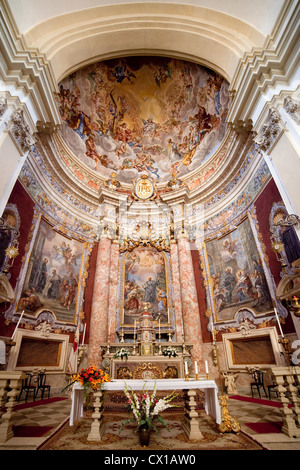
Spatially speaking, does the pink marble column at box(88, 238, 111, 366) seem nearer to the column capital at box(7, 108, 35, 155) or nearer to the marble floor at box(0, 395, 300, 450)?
the marble floor at box(0, 395, 300, 450)

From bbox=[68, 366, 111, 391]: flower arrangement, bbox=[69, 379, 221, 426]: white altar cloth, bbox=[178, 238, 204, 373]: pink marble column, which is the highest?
bbox=[178, 238, 204, 373]: pink marble column

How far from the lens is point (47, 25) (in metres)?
7.05

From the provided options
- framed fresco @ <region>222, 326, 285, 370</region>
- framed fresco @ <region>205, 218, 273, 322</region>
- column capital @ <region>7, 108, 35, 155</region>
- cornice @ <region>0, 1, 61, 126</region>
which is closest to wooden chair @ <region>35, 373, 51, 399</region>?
framed fresco @ <region>222, 326, 285, 370</region>

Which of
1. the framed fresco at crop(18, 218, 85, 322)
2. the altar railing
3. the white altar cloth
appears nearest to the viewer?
the altar railing

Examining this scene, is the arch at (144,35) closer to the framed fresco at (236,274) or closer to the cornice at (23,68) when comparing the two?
the cornice at (23,68)

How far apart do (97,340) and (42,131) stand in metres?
7.93

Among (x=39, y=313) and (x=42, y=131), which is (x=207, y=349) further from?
(x=42, y=131)

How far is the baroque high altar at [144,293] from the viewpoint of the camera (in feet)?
26.5

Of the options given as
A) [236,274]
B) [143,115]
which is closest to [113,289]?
[236,274]

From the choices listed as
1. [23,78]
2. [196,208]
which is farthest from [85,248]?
[23,78]

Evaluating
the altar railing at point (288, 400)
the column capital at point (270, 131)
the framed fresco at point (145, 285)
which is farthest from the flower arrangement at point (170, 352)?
the column capital at point (270, 131)

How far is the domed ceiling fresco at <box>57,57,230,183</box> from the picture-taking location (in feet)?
35.1

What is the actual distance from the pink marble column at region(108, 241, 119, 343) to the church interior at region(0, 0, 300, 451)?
0.05 metres

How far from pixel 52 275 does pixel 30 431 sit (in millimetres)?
5365
